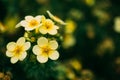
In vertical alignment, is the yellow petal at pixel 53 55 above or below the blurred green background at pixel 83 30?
below

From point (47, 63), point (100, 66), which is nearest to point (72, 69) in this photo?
point (100, 66)

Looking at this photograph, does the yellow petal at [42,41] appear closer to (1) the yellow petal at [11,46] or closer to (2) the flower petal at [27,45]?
(2) the flower petal at [27,45]

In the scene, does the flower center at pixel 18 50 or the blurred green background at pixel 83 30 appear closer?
the flower center at pixel 18 50

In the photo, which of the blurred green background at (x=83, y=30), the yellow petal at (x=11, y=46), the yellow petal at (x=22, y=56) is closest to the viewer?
the yellow petal at (x=22, y=56)

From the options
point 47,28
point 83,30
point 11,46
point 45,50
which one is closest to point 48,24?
point 47,28

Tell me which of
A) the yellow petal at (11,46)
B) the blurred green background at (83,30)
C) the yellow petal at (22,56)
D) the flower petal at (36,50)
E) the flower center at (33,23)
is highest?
the blurred green background at (83,30)

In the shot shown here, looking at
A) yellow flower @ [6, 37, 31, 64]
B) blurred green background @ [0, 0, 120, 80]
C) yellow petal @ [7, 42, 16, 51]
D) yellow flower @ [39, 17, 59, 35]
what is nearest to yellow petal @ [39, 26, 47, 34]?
yellow flower @ [39, 17, 59, 35]

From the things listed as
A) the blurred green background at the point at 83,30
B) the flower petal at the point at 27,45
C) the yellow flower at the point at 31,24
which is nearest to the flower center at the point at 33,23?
the yellow flower at the point at 31,24
